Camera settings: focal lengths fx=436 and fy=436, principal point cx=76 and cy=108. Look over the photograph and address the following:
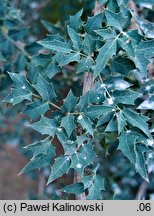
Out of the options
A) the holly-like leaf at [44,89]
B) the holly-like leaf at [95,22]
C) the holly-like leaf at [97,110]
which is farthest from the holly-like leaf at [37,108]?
the holly-like leaf at [95,22]

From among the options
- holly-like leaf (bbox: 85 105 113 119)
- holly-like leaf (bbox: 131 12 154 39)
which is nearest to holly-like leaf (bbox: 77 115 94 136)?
holly-like leaf (bbox: 85 105 113 119)

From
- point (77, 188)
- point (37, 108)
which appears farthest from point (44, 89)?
point (77, 188)

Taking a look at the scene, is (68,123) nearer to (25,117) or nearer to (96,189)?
(96,189)

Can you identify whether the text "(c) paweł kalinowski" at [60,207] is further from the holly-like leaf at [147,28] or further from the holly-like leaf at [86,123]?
the holly-like leaf at [147,28]

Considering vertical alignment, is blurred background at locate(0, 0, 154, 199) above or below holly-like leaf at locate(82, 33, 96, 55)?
below

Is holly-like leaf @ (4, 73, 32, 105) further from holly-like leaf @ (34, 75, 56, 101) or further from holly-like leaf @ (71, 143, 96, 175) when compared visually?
holly-like leaf @ (71, 143, 96, 175)
